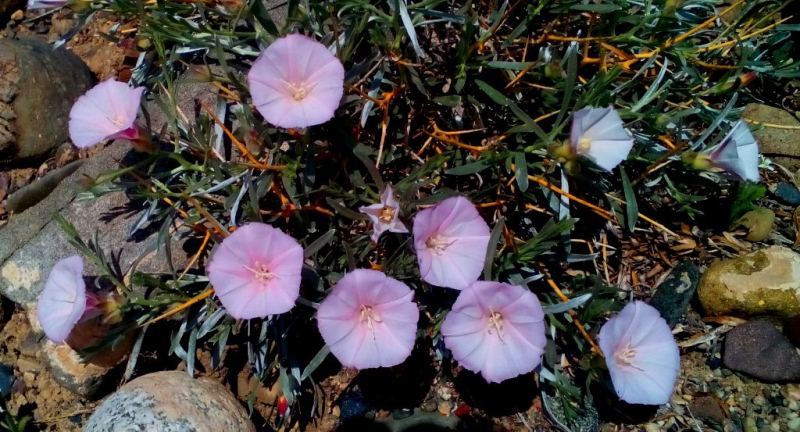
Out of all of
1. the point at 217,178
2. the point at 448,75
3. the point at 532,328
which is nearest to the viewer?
the point at 532,328

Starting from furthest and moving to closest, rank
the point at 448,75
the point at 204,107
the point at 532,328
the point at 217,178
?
the point at 204,107 → the point at 448,75 → the point at 217,178 → the point at 532,328

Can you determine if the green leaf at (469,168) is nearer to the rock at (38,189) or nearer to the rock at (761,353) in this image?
the rock at (761,353)

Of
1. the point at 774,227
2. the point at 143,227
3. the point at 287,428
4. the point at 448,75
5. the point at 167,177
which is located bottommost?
the point at 287,428

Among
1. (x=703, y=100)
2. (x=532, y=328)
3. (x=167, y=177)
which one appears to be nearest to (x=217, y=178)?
(x=167, y=177)

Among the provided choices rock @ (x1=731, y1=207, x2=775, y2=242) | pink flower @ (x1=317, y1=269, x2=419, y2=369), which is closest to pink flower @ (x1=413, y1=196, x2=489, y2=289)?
pink flower @ (x1=317, y1=269, x2=419, y2=369)

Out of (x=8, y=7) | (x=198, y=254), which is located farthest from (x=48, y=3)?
(x=8, y=7)

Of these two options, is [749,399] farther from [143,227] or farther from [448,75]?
[143,227]

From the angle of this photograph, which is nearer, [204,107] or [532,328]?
[532,328]

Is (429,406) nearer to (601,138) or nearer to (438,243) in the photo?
(438,243)
